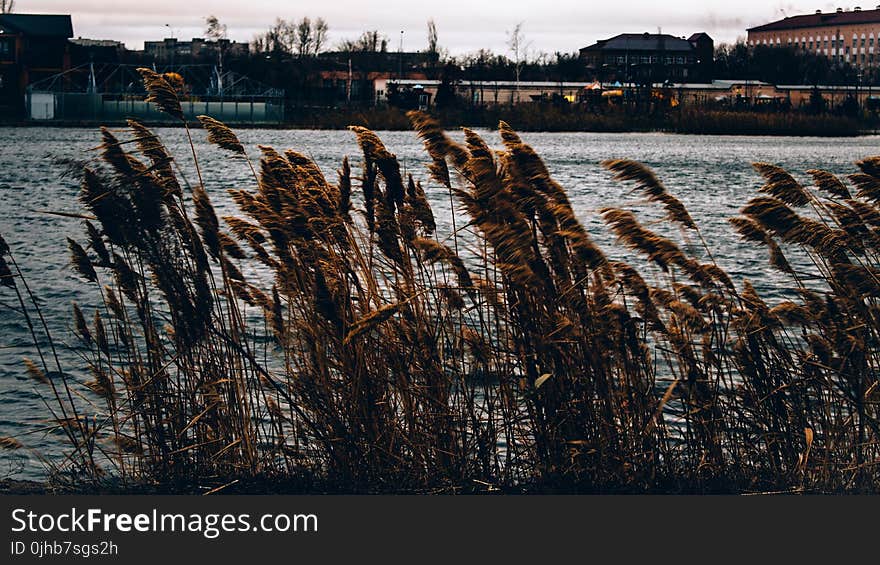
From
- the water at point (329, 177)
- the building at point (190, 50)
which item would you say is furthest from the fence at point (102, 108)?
the building at point (190, 50)

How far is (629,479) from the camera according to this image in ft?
22.5

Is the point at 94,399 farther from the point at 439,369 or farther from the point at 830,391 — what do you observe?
the point at 830,391

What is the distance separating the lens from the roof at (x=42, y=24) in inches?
5059

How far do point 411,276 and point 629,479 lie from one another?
5.61ft

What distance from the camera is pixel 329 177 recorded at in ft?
148

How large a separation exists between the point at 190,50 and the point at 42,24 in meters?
66.5

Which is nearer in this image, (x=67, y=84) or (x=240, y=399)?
(x=240, y=399)

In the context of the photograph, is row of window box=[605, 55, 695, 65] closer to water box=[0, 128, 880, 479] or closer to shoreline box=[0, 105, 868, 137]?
shoreline box=[0, 105, 868, 137]

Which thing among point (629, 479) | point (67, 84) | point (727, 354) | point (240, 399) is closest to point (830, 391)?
point (727, 354)

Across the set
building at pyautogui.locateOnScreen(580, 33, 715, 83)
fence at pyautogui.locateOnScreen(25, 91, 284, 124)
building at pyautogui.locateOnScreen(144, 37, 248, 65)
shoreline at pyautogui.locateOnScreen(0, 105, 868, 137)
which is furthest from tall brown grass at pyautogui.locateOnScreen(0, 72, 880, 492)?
building at pyautogui.locateOnScreen(580, 33, 715, 83)

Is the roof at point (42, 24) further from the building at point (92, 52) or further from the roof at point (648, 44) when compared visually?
the roof at point (648, 44)

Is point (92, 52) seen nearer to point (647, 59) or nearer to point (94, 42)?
point (94, 42)

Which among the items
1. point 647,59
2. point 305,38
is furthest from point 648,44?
point 305,38

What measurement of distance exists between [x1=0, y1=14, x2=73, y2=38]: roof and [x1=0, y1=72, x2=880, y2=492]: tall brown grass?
13023 cm
